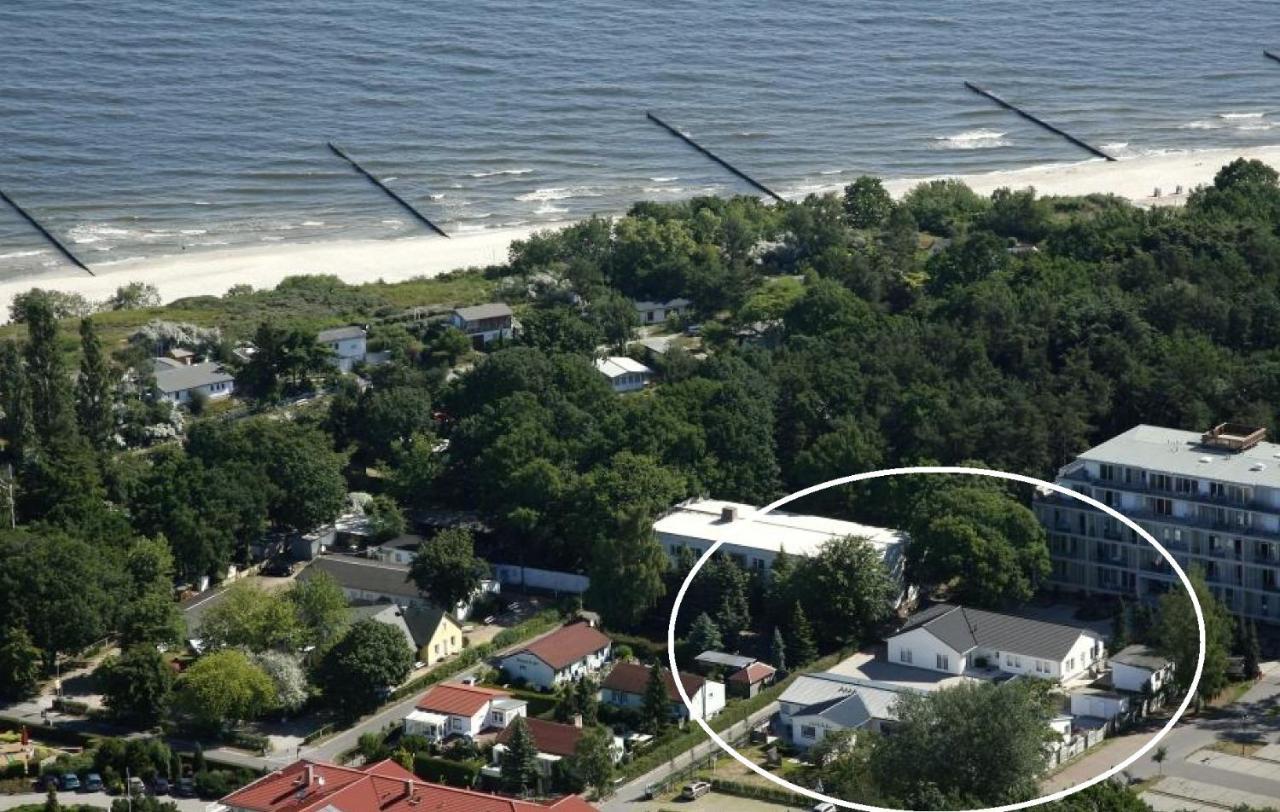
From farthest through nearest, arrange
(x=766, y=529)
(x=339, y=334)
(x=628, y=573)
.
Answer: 1. (x=339, y=334)
2. (x=766, y=529)
3. (x=628, y=573)

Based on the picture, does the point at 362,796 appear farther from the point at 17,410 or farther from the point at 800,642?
the point at 17,410

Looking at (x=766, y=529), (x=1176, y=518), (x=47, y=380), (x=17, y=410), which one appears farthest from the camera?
(x=17, y=410)

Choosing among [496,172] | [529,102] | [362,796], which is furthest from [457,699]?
[529,102]

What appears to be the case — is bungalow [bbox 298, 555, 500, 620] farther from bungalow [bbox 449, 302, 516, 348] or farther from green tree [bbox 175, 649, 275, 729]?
bungalow [bbox 449, 302, 516, 348]

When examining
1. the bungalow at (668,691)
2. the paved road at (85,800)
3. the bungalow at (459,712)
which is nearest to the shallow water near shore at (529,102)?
the bungalow at (459,712)

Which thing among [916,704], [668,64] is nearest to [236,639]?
[916,704]

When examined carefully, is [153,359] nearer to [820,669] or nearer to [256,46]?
[820,669]
